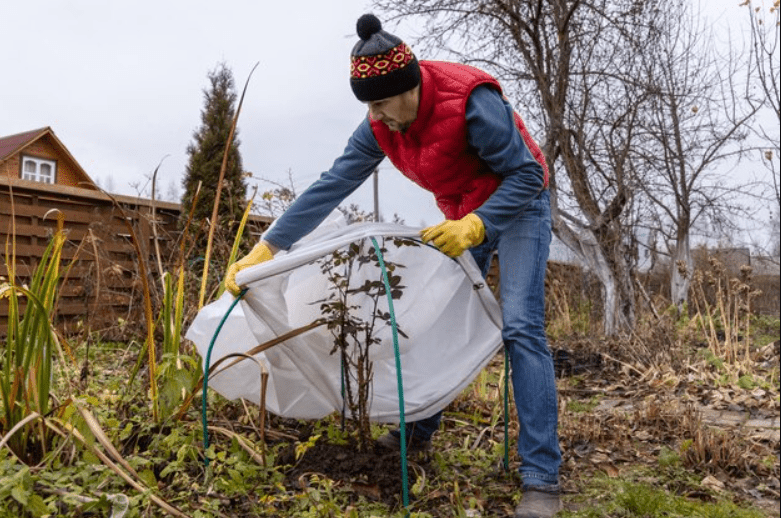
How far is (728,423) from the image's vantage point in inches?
129

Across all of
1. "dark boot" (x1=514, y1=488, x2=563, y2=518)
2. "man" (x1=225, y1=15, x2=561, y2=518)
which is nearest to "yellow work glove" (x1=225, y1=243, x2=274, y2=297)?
"man" (x1=225, y1=15, x2=561, y2=518)

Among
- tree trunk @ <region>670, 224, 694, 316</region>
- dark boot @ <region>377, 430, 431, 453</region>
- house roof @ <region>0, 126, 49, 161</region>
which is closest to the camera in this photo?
dark boot @ <region>377, 430, 431, 453</region>

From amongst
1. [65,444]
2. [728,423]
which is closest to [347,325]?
[65,444]

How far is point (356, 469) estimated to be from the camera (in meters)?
2.09

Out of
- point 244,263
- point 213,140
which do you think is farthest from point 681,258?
point 244,263

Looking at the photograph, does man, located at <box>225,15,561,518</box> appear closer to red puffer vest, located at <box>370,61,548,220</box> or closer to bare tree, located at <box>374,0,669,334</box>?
red puffer vest, located at <box>370,61,548,220</box>

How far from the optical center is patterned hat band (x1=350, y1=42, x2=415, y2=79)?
194cm

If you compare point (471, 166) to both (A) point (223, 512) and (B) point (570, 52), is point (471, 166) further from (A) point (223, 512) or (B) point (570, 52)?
(B) point (570, 52)

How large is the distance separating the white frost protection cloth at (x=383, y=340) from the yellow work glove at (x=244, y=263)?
10cm

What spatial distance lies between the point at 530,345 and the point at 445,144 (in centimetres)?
69

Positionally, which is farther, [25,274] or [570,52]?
[570,52]

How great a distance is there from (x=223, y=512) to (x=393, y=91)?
134 cm

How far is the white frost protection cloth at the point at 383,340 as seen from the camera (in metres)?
2.25

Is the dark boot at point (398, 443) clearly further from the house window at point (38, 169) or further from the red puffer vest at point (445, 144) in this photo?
the house window at point (38, 169)
